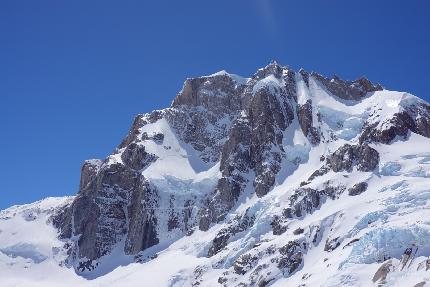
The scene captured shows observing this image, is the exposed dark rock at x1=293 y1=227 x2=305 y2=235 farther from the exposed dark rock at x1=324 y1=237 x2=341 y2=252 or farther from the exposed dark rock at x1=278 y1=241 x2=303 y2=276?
the exposed dark rock at x1=324 y1=237 x2=341 y2=252

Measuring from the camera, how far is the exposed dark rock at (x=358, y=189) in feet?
506

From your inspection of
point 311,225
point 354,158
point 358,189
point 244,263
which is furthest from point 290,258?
point 354,158

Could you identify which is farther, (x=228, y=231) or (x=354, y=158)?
(x=228, y=231)

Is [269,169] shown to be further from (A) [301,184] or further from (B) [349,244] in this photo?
(B) [349,244]

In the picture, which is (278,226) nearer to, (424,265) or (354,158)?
Answer: (354,158)

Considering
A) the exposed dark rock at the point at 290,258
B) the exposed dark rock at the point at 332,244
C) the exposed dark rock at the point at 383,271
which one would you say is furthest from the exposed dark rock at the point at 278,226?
the exposed dark rock at the point at 383,271

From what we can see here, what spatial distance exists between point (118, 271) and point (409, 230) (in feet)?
327

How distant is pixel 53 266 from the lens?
19862 cm

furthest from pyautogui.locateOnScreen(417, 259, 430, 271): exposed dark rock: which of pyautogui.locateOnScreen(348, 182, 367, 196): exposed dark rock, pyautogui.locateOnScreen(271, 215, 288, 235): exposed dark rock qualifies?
pyautogui.locateOnScreen(271, 215, 288, 235): exposed dark rock

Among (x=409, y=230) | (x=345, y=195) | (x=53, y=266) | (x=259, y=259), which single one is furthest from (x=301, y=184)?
(x=53, y=266)

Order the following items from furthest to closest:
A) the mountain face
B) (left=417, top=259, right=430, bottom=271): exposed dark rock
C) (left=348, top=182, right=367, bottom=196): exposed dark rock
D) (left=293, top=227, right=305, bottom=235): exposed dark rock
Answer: (left=348, top=182, right=367, bottom=196): exposed dark rock
(left=293, top=227, right=305, bottom=235): exposed dark rock
the mountain face
(left=417, top=259, right=430, bottom=271): exposed dark rock

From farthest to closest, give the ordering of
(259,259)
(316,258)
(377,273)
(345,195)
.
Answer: (345,195) < (259,259) < (316,258) < (377,273)

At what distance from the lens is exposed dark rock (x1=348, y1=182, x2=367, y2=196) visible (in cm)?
15438

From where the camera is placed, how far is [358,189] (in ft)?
509
